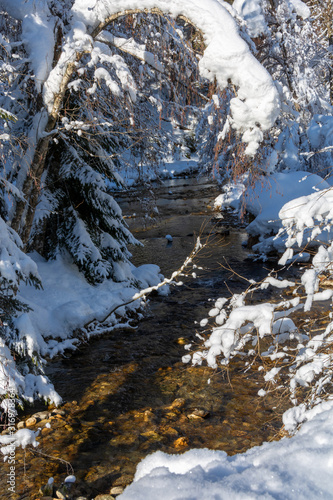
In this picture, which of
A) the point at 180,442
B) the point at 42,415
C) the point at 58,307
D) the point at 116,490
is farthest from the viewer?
the point at 58,307

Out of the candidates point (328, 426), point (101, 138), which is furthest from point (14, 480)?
point (101, 138)

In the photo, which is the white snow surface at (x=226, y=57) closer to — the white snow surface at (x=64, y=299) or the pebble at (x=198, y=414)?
the pebble at (x=198, y=414)

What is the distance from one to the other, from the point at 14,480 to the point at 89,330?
307 centimetres

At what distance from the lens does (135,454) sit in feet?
12.6

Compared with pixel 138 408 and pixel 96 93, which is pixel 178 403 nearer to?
pixel 138 408

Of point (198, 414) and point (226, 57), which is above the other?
point (226, 57)

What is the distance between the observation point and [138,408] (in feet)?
15.1

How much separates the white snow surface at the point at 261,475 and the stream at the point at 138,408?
162 centimetres

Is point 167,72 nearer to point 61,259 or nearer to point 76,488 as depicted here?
point 61,259

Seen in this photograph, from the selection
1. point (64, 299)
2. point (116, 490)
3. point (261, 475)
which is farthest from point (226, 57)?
point (64, 299)

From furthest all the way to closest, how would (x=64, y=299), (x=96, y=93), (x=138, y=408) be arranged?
1. (x=64, y=299)
2. (x=96, y=93)
3. (x=138, y=408)

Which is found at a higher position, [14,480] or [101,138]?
[101,138]

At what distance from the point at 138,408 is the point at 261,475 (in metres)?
3.16

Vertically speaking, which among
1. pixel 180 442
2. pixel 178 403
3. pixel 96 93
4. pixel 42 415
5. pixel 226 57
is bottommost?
pixel 42 415
